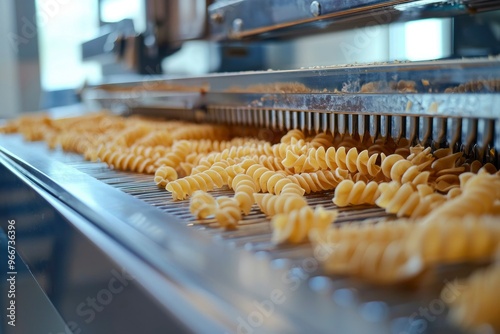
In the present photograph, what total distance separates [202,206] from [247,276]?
0.35 metres

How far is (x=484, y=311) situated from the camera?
0.53 metres

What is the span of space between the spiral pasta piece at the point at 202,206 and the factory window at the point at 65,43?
4.97m

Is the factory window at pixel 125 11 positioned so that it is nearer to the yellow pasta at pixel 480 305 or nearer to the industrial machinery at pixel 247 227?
the industrial machinery at pixel 247 227

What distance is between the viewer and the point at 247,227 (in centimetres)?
95

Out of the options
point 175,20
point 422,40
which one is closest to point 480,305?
point 175,20

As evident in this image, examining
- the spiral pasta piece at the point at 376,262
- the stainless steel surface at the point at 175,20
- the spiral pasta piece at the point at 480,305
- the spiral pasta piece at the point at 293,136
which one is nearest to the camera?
the spiral pasta piece at the point at 480,305

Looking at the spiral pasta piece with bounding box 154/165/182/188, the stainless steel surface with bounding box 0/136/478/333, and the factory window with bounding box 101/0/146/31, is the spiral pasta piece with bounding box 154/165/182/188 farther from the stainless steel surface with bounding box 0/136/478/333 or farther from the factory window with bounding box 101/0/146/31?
the factory window with bounding box 101/0/146/31

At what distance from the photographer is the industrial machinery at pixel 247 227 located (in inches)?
23.9

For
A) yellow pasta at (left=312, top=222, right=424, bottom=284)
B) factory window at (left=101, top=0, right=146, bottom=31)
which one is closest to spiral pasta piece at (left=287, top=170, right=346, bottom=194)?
yellow pasta at (left=312, top=222, right=424, bottom=284)

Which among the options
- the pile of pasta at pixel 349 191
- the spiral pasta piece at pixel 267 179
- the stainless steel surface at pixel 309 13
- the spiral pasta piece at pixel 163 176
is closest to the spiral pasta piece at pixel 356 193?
the pile of pasta at pixel 349 191

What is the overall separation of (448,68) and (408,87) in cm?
11

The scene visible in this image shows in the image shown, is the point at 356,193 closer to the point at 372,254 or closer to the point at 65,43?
the point at 372,254

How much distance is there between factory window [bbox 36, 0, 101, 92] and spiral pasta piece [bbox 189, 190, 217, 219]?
4.97 metres

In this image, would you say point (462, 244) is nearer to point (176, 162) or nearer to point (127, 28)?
point (176, 162)
